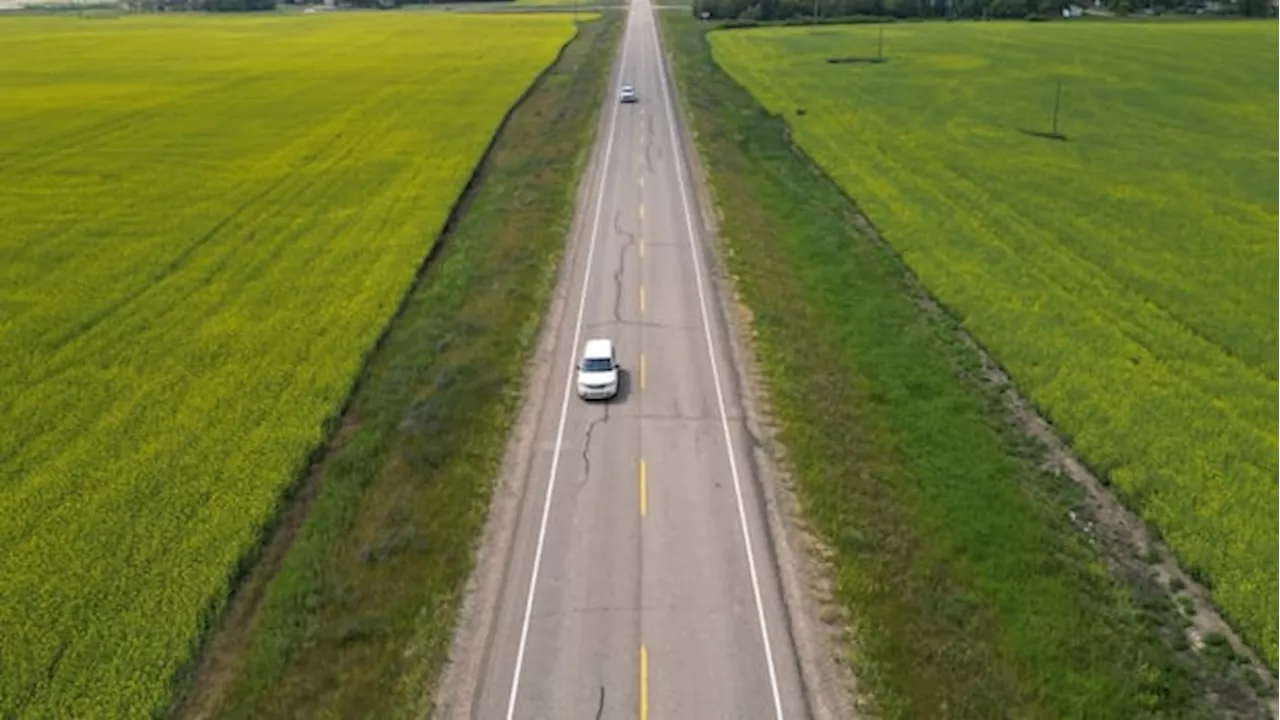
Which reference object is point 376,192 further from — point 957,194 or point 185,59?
point 185,59

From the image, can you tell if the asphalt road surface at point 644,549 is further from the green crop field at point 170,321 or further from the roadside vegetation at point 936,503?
the green crop field at point 170,321

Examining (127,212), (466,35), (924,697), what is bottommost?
(924,697)

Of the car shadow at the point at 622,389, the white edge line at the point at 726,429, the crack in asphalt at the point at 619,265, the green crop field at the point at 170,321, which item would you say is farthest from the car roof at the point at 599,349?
the green crop field at the point at 170,321

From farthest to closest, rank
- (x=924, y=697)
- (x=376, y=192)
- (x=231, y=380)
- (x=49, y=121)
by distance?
(x=49, y=121)
(x=376, y=192)
(x=231, y=380)
(x=924, y=697)

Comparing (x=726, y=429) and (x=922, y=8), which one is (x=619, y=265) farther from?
(x=922, y=8)

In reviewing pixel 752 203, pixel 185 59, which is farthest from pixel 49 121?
pixel 752 203
